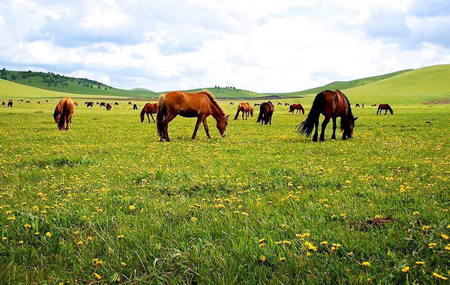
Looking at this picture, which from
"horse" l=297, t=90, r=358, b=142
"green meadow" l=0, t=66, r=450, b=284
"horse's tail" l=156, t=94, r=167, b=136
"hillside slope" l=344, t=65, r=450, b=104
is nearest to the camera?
"green meadow" l=0, t=66, r=450, b=284

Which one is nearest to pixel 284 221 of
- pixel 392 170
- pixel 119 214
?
pixel 119 214

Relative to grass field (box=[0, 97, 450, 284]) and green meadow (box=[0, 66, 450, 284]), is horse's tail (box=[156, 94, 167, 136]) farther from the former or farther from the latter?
grass field (box=[0, 97, 450, 284])

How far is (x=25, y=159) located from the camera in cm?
1010

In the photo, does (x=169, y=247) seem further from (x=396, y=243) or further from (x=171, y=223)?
(x=396, y=243)

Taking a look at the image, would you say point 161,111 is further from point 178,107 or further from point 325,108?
point 325,108

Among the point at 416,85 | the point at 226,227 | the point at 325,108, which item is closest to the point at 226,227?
the point at 226,227

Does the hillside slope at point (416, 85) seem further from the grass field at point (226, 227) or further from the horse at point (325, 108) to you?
the grass field at point (226, 227)

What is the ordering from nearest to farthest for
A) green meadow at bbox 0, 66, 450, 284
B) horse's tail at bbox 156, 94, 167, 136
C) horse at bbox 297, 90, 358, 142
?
green meadow at bbox 0, 66, 450, 284 → horse at bbox 297, 90, 358, 142 → horse's tail at bbox 156, 94, 167, 136

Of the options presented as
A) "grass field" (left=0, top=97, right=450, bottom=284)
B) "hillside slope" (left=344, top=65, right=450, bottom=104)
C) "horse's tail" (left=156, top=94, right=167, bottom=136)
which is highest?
"hillside slope" (left=344, top=65, right=450, bottom=104)

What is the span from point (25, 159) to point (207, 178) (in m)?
6.79

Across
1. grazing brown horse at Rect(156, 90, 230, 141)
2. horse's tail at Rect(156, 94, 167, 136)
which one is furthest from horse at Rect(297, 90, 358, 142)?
horse's tail at Rect(156, 94, 167, 136)

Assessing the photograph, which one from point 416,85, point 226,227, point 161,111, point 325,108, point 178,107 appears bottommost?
point 226,227

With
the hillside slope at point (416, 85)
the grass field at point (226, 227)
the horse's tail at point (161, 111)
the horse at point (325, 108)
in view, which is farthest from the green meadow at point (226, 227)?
the hillside slope at point (416, 85)

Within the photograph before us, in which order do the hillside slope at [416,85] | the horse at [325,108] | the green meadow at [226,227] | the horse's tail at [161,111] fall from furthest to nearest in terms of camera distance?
the hillside slope at [416,85], the horse's tail at [161,111], the horse at [325,108], the green meadow at [226,227]
